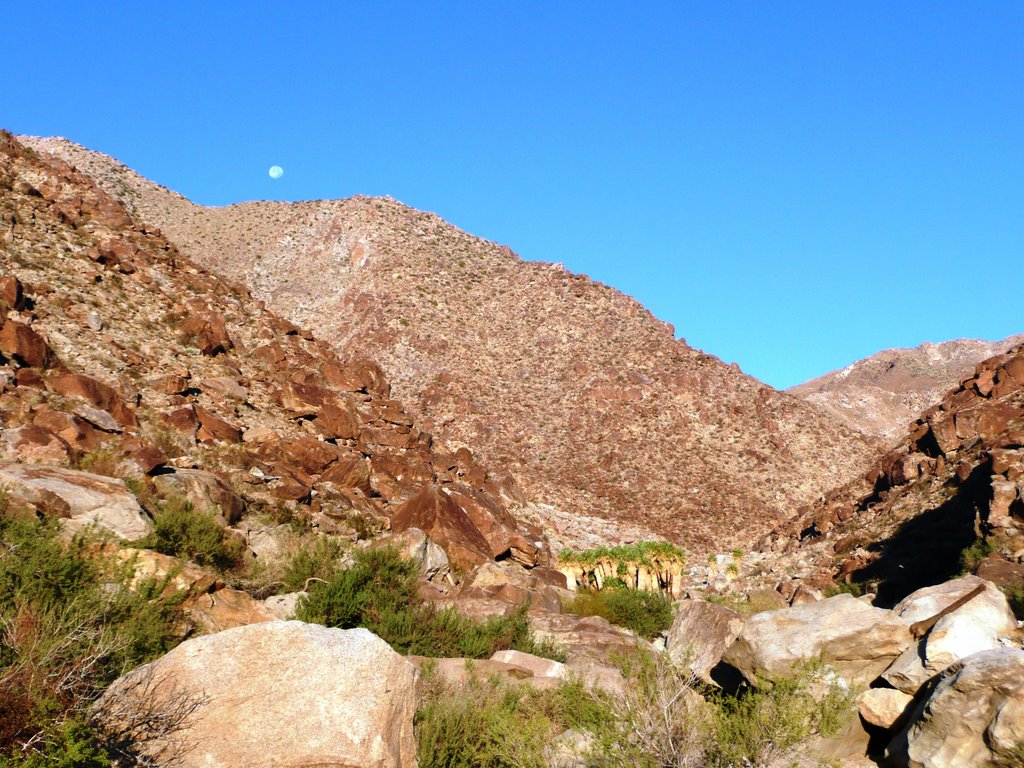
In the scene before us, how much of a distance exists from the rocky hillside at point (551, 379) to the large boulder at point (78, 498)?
24.4 meters

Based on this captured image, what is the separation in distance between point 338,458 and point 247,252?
5214 cm

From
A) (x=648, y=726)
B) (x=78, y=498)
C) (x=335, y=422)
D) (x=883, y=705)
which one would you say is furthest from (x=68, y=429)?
(x=883, y=705)

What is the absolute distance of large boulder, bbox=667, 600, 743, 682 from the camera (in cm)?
1219

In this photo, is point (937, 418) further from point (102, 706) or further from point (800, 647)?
point (102, 706)

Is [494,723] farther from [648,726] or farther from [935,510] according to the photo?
[935,510]

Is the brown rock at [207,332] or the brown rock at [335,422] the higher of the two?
the brown rock at [207,332]

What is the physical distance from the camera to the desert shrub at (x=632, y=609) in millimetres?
19578

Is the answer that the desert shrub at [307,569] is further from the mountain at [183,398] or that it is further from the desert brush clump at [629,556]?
the desert brush clump at [629,556]

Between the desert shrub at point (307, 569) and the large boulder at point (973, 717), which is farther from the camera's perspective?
the desert shrub at point (307, 569)

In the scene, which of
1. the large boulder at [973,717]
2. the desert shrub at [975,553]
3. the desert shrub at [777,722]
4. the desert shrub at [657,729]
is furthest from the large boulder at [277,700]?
the desert shrub at [975,553]

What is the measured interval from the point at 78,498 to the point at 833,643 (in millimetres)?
11382

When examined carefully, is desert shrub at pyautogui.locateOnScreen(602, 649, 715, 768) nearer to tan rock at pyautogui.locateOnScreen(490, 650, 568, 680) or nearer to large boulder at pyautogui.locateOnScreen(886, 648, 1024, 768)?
large boulder at pyautogui.locateOnScreen(886, 648, 1024, 768)

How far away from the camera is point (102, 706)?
592 cm

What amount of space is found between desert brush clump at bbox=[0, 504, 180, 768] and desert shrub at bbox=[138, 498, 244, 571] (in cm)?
192
